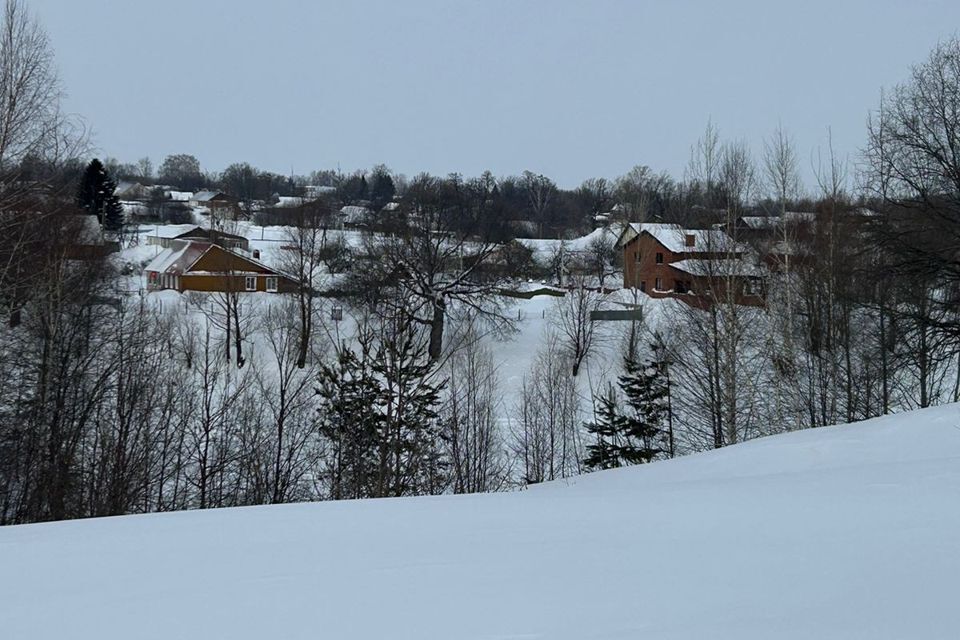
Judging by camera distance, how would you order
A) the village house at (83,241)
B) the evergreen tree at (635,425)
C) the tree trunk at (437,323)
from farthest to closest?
the tree trunk at (437,323)
the village house at (83,241)
the evergreen tree at (635,425)

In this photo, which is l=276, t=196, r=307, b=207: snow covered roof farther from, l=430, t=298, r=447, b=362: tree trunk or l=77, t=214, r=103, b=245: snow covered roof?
l=77, t=214, r=103, b=245: snow covered roof

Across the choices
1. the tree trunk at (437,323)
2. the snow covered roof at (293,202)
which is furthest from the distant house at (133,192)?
the tree trunk at (437,323)

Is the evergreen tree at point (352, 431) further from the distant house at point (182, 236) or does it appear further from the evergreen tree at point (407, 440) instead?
the distant house at point (182, 236)

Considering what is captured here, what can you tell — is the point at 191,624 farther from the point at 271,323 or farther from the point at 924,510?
the point at 271,323

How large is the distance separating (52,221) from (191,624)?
819 inches

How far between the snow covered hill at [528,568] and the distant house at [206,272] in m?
38.9

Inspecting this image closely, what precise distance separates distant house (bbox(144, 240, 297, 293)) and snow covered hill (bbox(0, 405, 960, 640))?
128 feet

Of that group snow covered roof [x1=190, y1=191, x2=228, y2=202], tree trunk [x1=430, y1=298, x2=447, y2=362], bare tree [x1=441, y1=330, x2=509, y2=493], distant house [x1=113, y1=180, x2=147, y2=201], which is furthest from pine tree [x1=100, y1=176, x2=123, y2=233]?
snow covered roof [x1=190, y1=191, x2=228, y2=202]

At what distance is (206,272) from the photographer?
45656 mm

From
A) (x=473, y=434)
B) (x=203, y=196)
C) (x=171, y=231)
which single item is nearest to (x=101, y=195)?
(x=171, y=231)

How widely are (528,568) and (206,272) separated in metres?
44.7

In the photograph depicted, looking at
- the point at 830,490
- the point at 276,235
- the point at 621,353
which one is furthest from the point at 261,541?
the point at 276,235

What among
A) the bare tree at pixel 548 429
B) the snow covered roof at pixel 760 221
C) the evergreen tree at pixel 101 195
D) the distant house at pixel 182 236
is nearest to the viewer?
the snow covered roof at pixel 760 221

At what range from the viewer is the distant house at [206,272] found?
1774 inches
